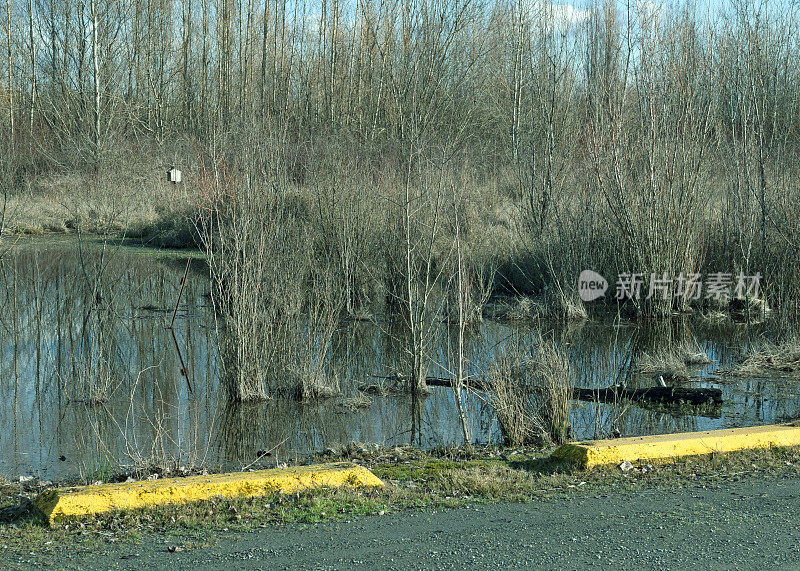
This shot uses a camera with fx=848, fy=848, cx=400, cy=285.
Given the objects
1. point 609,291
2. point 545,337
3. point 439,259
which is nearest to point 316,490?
point 545,337

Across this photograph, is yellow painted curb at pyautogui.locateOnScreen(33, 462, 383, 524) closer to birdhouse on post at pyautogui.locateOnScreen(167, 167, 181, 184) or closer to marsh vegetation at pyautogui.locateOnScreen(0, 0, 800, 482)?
marsh vegetation at pyautogui.locateOnScreen(0, 0, 800, 482)

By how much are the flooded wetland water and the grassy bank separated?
0.90 metres

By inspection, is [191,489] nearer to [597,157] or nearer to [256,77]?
[597,157]

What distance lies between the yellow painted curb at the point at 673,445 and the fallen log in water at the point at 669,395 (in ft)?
6.48

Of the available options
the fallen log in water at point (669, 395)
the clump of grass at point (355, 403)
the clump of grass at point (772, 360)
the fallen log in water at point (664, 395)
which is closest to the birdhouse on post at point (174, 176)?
the clump of grass at point (355, 403)

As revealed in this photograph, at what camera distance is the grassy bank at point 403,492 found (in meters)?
4.84

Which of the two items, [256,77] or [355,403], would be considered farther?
[256,77]

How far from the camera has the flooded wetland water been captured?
307 inches

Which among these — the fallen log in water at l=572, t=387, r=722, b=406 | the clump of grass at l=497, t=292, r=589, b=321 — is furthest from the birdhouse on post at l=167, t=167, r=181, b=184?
the fallen log in water at l=572, t=387, r=722, b=406

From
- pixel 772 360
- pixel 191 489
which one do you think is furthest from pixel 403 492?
pixel 772 360

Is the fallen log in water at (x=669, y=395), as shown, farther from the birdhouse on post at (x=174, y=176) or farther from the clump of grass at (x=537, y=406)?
the birdhouse on post at (x=174, y=176)

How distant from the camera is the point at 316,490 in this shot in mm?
5645

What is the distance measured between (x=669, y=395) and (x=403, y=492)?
4.71 m

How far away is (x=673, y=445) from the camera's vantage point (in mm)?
6633
